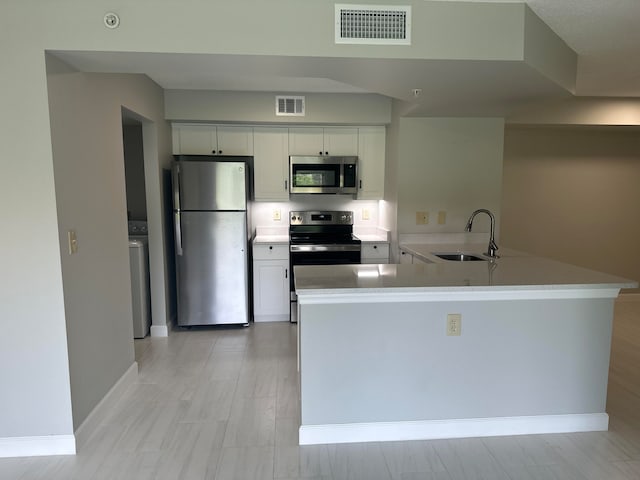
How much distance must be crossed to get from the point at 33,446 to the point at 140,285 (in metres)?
1.75

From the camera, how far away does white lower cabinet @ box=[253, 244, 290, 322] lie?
4172mm

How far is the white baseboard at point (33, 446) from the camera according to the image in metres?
2.14

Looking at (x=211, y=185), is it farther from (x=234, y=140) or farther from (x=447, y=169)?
(x=447, y=169)

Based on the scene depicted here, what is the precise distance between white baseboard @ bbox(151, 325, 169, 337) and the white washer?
64 mm

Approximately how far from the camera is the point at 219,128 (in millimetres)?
4293

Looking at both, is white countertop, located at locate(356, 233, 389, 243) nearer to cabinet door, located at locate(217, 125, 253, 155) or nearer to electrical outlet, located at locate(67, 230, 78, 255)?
cabinet door, located at locate(217, 125, 253, 155)

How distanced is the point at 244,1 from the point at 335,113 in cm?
227

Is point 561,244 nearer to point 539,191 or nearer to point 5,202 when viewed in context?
point 539,191

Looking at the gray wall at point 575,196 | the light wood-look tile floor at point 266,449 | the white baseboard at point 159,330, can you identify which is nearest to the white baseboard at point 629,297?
the gray wall at point 575,196

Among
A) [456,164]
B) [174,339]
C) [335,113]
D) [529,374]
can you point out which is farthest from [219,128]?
[529,374]

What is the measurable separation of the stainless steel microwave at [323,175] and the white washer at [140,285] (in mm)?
1585

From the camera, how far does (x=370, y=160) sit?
14.6ft

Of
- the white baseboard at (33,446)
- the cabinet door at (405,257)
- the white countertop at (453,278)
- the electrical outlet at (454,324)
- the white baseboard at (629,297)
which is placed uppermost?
the white countertop at (453,278)

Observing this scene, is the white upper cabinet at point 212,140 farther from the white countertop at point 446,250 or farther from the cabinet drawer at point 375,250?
the white countertop at point 446,250
